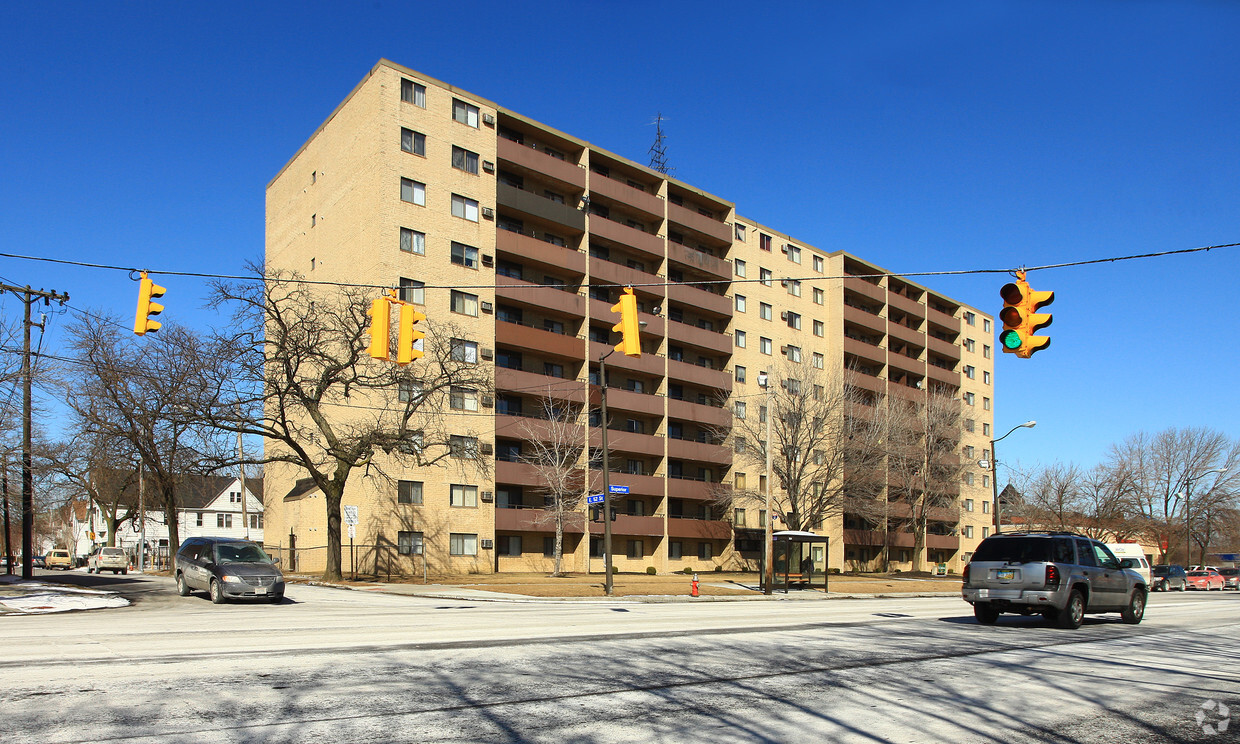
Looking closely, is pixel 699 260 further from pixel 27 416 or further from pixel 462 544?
pixel 27 416

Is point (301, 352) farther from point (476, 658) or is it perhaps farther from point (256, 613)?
point (476, 658)

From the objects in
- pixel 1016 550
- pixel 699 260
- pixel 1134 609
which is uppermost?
pixel 699 260

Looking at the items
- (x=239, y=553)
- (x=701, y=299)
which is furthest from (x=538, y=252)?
(x=239, y=553)

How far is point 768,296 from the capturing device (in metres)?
70.6

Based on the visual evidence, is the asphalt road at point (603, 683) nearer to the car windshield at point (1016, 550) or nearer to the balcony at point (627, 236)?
the car windshield at point (1016, 550)

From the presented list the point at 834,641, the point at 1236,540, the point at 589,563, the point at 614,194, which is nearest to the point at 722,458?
the point at 589,563

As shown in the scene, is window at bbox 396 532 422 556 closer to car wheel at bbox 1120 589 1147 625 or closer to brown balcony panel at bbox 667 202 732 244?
brown balcony panel at bbox 667 202 732 244

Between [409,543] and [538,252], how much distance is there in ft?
60.4

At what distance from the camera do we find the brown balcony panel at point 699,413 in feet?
202

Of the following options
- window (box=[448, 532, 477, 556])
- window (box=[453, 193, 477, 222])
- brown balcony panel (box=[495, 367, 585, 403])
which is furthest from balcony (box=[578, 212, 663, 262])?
window (box=[448, 532, 477, 556])

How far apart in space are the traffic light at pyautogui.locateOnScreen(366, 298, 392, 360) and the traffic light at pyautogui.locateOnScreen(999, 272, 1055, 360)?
32.4ft

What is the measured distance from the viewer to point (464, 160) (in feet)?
167

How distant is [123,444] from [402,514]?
13.5 metres

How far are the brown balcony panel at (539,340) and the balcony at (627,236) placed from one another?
764cm
